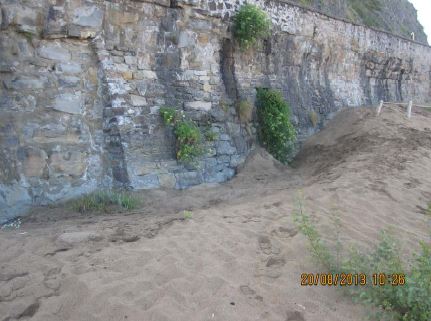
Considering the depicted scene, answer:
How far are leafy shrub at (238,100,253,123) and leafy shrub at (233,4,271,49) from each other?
1057 millimetres

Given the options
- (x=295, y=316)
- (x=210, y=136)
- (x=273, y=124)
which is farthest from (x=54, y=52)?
(x=295, y=316)

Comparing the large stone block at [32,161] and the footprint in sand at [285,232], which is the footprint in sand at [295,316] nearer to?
the footprint in sand at [285,232]

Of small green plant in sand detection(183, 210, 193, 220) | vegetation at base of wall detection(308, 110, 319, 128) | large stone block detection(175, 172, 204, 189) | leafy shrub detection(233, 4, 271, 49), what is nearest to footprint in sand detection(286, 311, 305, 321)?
small green plant in sand detection(183, 210, 193, 220)

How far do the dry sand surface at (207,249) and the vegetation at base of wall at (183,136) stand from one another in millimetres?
577

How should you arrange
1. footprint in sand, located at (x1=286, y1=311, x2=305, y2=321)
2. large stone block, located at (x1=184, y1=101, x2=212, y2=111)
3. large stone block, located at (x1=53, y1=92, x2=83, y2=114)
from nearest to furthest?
footprint in sand, located at (x1=286, y1=311, x2=305, y2=321) < large stone block, located at (x1=53, y1=92, x2=83, y2=114) < large stone block, located at (x1=184, y1=101, x2=212, y2=111)

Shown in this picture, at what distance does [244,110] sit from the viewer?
761 centimetres

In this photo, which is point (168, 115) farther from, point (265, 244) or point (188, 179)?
point (265, 244)

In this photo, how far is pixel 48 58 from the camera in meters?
5.46

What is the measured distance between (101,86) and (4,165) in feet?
5.50

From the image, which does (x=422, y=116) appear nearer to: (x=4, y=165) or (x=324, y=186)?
(x=324, y=186)

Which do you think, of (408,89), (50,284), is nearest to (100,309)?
(50,284)

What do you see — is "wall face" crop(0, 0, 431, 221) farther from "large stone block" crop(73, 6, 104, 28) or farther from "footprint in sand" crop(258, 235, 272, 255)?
"footprint in sand" crop(258, 235, 272, 255)

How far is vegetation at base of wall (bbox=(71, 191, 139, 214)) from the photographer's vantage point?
17.3ft

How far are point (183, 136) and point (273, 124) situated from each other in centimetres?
219
